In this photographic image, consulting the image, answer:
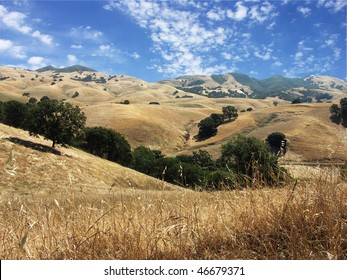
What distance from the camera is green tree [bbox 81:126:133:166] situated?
91562 millimetres

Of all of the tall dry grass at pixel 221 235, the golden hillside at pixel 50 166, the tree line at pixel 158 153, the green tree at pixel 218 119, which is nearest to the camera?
the tall dry grass at pixel 221 235

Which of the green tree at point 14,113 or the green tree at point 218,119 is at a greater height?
the green tree at point 218,119

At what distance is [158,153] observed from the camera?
122 meters

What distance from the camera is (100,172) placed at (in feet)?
184

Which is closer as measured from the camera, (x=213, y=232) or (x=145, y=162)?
(x=213, y=232)

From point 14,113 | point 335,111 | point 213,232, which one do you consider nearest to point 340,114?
point 335,111

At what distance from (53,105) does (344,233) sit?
57.5 m

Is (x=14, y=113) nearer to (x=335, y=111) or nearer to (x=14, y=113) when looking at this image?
(x=14, y=113)

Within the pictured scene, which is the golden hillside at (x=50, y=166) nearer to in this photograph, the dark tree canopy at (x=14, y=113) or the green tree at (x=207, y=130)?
the dark tree canopy at (x=14, y=113)

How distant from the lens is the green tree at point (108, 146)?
300 feet

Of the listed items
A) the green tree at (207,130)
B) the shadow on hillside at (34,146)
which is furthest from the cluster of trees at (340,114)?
the shadow on hillside at (34,146)

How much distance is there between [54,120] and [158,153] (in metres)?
67.4

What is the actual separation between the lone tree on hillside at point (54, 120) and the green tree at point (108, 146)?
33597mm
